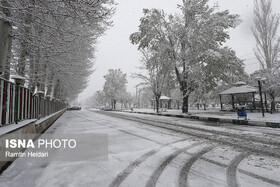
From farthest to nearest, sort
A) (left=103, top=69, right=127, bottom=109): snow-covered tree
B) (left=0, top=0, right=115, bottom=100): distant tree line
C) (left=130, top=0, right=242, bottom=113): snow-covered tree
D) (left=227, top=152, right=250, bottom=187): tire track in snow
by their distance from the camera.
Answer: (left=103, top=69, right=127, bottom=109): snow-covered tree < (left=130, top=0, right=242, bottom=113): snow-covered tree < (left=0, top=0, right=115, bottom=100): distant tree line < (left=227, top=152, right=250, bottom=187): tire track in snow

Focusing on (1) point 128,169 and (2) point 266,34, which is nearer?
(1) point 128,169

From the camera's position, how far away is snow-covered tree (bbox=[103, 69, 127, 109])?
167ft

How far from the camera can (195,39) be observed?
15.8 metres

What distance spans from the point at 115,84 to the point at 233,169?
50187mm

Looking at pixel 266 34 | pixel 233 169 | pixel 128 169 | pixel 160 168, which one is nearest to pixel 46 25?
pixel 128 169

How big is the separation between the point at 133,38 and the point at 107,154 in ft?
60.7

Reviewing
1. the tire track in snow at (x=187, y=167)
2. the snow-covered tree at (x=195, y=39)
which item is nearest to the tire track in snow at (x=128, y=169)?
Answer: the tire track in snow at (x=187, y=167)

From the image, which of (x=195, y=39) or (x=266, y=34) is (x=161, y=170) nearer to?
(x=195, y=39)

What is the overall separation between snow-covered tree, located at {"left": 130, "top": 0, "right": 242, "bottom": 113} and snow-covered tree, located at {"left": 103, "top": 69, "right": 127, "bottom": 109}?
3390 cm

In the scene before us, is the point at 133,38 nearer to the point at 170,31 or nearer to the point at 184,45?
the point at 170,31

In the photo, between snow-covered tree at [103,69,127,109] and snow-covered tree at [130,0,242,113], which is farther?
snow-covered tree at [103,69,127,109]

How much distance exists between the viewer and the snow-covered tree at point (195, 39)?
15.8m

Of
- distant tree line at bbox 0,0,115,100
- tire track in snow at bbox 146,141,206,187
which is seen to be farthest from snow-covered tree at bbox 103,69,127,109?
tire track in snow at bbox 146,141,206,187

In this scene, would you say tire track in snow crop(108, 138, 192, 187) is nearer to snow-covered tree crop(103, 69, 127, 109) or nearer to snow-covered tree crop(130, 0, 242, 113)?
snow-covered tree crop(130, 0, 242, 113)
